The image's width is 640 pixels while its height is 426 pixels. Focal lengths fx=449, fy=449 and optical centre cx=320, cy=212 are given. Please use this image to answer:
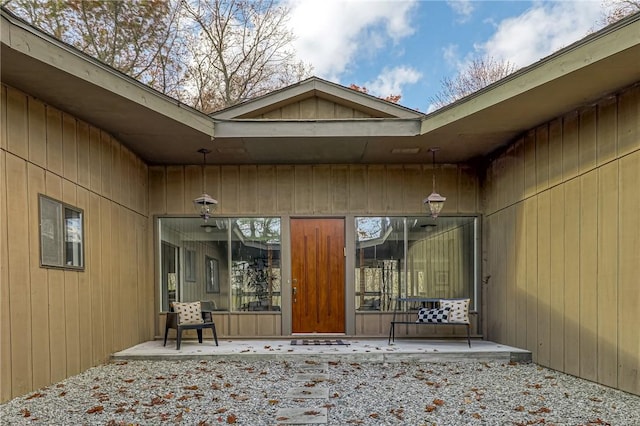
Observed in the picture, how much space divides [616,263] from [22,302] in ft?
17.5

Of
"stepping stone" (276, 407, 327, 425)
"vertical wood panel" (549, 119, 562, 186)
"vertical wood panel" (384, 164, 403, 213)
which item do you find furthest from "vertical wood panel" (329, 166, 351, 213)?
"stepping stone" (276, 407, 327, 425)

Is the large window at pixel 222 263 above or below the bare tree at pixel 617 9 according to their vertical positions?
below

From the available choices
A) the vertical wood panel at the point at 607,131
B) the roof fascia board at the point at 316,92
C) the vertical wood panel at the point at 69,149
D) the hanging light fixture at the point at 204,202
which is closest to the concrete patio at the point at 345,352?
the hanging light fixture at the point at 204,202

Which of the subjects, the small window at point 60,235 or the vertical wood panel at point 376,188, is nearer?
the small window at point 60,235

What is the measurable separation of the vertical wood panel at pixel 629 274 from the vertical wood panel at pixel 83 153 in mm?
5508

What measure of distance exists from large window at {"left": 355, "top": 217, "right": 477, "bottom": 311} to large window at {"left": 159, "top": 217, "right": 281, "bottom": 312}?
4.55ft

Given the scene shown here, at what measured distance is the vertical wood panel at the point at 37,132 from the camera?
4176 mm

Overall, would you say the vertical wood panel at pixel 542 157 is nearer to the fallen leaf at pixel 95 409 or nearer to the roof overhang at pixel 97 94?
the roof overhang at pixel 97 94

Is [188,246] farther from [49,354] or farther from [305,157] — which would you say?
[49,354]

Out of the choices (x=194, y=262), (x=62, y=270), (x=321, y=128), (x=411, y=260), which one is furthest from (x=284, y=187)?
(x=62, y=270)

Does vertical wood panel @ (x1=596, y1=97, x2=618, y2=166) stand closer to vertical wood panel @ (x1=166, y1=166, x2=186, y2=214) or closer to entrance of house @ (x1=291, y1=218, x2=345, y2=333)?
entrance of house @ (x1=291, y1=218, x2=345, y2=333)

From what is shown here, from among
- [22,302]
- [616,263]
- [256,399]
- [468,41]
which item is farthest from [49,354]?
[468,41]

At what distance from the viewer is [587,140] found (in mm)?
4543

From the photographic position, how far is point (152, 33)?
10.9 metres
